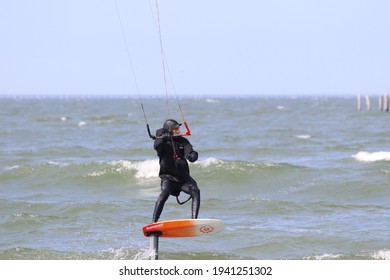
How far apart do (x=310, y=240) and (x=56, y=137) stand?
1228 inches

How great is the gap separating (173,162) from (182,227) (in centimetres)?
92

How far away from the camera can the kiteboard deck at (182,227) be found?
10.6 m

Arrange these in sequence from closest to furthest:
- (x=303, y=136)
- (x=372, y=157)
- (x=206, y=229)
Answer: (x=206, y=229), (x=372, y=157), (x=303, y=136)

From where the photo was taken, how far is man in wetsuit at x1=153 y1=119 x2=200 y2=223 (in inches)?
422

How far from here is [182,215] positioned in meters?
16.7

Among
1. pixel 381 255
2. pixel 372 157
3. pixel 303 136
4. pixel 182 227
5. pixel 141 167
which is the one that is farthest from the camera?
pixel 303 136

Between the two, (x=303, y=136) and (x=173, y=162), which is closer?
(x=173, y=162)

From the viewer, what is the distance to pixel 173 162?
10852 millimetres

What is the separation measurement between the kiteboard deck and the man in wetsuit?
237 millimetres

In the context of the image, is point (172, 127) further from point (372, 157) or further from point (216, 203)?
point (372, 157)

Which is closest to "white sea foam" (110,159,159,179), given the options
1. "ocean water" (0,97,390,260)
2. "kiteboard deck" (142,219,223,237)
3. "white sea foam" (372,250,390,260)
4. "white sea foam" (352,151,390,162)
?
"ocean water" (0,97,390,260)

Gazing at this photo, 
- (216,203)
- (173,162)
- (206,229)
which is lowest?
(216,203)

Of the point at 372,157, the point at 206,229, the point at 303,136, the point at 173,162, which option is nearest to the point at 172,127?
the point at 173,162

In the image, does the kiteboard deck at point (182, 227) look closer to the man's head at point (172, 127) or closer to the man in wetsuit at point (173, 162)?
the man in wetsuit at point (173, 162)
